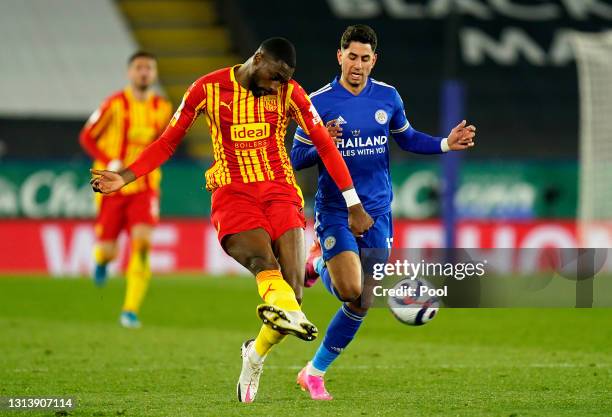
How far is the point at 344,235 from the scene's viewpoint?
6934 millimetres

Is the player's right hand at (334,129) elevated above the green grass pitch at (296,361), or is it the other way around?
the player's right hand at (334,129)

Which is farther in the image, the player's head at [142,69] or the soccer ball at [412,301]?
the player's head at [142,69]

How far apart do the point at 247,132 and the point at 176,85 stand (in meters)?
15.6

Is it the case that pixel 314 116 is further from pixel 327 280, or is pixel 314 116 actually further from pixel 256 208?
pixel 327 280

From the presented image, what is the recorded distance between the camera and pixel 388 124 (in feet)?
23.4

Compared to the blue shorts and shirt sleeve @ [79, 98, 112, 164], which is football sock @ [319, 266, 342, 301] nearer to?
the blue shorts

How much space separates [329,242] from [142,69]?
4767mm

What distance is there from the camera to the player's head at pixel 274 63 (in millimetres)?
6168

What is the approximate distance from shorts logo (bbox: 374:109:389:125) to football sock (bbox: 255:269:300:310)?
49.8 inches

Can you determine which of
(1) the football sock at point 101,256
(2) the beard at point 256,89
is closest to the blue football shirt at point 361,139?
(2) the beard at point 256,89

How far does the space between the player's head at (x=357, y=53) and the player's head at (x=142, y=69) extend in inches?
170

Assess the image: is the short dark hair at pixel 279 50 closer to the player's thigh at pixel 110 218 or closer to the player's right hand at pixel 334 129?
the player's right hand at pixel 334 129

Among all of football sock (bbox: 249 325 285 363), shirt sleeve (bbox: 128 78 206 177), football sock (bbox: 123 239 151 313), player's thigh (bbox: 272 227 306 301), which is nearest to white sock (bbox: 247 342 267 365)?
football sock (bbox: 249 325 285 363)

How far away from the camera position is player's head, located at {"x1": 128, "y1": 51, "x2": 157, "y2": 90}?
11.1 meters
